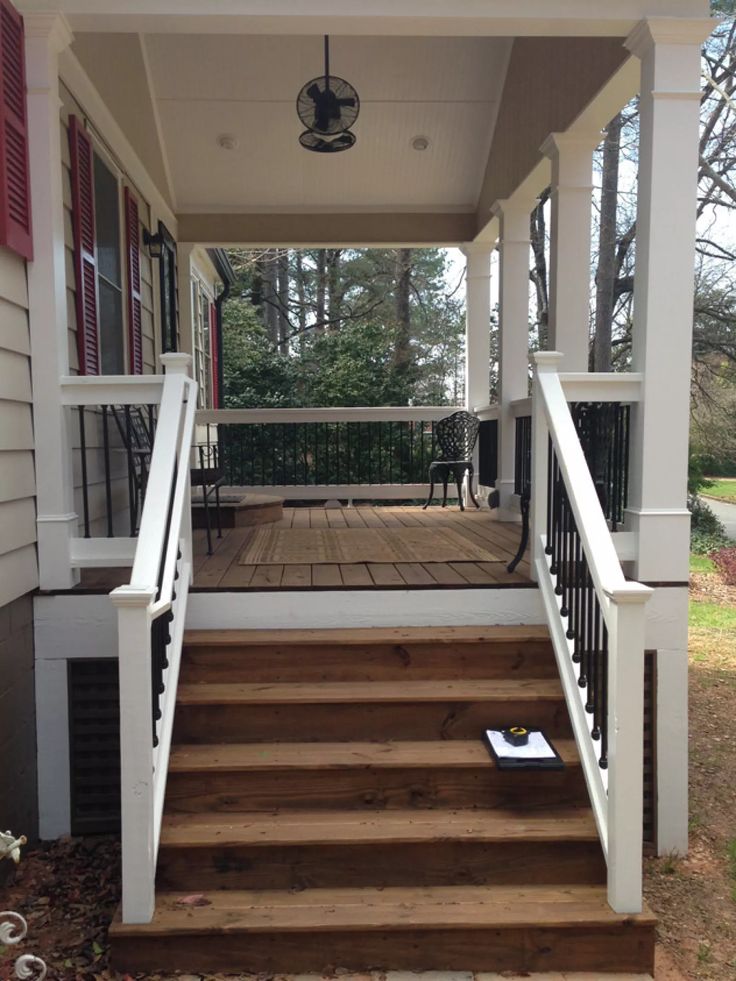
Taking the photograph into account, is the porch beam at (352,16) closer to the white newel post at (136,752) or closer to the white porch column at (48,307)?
the white porch column at (48,307)

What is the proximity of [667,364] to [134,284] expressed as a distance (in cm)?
332

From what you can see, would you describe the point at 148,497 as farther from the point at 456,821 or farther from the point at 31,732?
the point at 456,821

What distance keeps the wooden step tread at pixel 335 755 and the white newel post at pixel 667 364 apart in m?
0.74

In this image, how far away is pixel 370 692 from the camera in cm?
283

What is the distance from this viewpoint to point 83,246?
12.9 feet

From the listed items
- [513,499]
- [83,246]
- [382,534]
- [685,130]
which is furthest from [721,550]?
[83,246]

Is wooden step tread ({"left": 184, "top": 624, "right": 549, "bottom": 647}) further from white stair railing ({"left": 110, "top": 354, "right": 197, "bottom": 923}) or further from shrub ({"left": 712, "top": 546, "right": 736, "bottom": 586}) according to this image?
shrub ({"left": 712, "top": 546, "right": 736, "bottom": 586})

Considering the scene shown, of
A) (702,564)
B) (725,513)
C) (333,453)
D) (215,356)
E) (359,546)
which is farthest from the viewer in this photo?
(725,513)

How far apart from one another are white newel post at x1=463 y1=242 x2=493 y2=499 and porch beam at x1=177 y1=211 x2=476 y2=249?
317 mm

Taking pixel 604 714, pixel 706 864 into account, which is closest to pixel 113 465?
pixel 604 714

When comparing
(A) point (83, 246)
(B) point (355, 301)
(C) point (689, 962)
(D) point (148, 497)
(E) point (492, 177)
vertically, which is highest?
(B) point (355, 301)

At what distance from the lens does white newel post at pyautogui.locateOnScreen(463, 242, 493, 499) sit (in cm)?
689

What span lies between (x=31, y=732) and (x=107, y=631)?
18.8 inches

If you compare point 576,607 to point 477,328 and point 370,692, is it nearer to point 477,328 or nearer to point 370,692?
point 370,692
